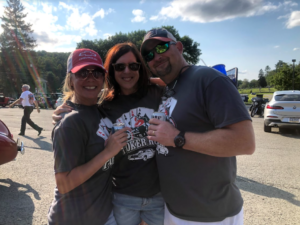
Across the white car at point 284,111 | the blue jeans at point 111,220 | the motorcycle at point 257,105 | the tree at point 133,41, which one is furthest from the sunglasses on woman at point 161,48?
the tree at point 133,41

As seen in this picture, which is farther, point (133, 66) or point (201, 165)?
point (133, 66)

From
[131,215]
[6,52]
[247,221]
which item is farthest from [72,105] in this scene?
[6,52]

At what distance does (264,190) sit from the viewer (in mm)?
3600

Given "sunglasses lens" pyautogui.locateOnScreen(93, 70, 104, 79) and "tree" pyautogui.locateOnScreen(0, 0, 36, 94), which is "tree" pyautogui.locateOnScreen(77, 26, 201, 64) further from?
"sunglasses lens" pyautogui.locateOnScreen(93, 70, 104, 79)

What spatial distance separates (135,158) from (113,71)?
93 cm

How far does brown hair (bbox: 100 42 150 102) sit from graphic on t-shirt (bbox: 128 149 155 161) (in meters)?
0.57

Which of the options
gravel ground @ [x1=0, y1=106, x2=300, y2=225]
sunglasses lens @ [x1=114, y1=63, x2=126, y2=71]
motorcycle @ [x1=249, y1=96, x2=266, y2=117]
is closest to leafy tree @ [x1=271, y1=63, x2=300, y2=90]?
motorcycle @ [x1=249, y1=96, x2=266, y2=117]

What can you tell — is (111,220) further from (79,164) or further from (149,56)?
(149,56)

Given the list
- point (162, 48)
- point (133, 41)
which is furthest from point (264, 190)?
point (133, 41)

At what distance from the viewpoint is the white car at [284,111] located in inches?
309

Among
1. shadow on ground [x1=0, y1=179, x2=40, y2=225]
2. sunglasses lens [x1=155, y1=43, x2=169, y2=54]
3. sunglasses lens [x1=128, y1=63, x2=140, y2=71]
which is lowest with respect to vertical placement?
shadow on ground [x1=0, y1=179, x2=40, y2=225]

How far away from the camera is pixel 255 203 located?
3.18 metres

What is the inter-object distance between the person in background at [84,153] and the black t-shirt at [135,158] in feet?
0.34

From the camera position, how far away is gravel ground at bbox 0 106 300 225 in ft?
9.33
